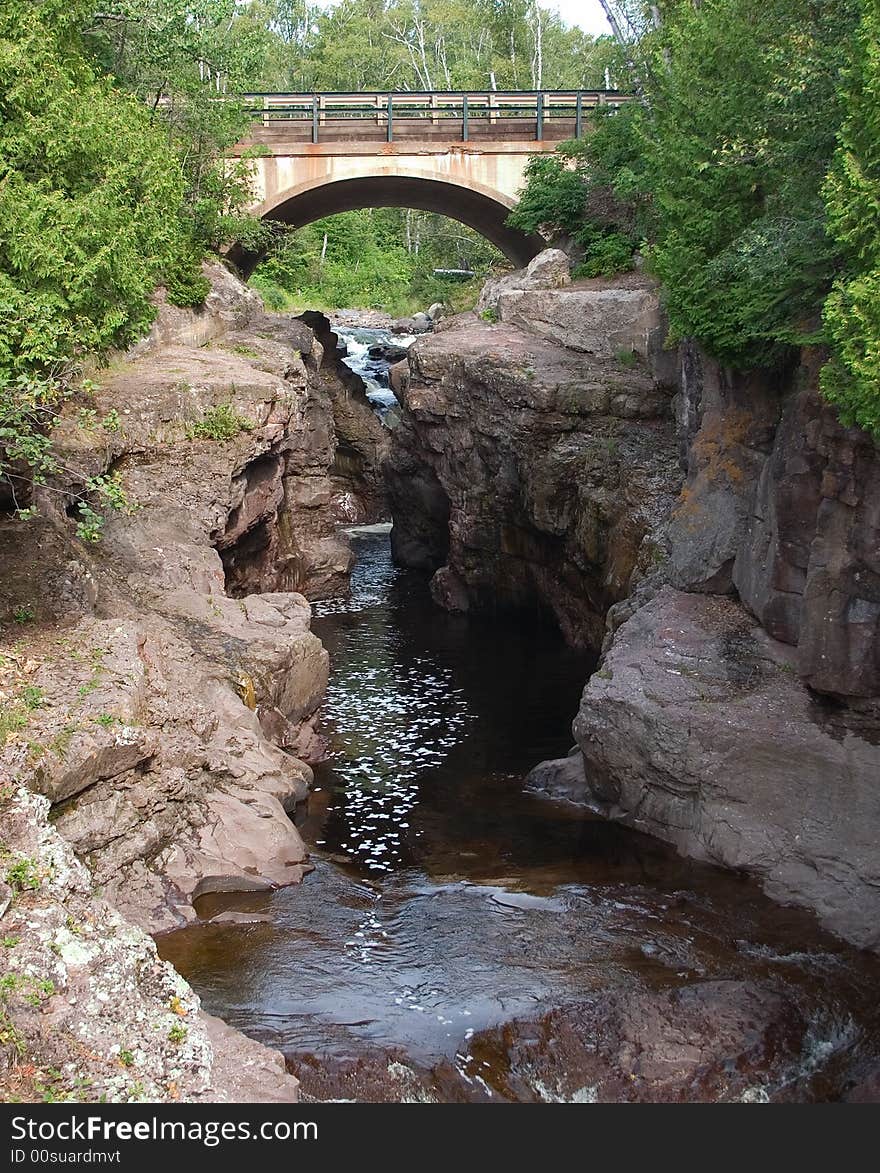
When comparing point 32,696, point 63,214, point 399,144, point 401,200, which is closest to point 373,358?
point 401,200

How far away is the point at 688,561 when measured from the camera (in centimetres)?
2138

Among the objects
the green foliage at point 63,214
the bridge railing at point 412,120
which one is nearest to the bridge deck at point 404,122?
the bridge railing at point 412,120

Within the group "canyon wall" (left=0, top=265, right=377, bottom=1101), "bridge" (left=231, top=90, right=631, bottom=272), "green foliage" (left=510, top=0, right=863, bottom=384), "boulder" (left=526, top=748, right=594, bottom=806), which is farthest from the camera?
"bridge" (left=231, top=90, right=631, bottom=272)

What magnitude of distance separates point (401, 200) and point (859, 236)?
32.6 m

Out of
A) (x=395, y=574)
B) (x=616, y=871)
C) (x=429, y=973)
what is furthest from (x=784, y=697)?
(x=395, y=574)

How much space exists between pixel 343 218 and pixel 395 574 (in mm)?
42255

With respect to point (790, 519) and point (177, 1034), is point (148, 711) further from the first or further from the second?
point (790, 519)

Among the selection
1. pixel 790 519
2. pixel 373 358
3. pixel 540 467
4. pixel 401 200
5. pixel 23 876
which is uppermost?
pixel 401 200

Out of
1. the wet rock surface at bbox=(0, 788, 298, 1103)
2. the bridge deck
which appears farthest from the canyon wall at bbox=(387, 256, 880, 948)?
the bridge deck

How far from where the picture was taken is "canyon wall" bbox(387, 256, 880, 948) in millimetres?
16391

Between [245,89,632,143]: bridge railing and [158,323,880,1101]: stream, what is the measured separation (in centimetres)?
2449

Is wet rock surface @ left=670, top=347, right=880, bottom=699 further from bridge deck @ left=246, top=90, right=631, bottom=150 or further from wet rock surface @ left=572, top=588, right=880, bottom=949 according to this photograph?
bridge deck @ left=246, top=90, right=631, bottom=150

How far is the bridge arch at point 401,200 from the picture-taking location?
39031mm

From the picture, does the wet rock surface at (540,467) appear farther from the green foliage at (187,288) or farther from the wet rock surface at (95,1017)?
the wet rock surface at (95,1017)
